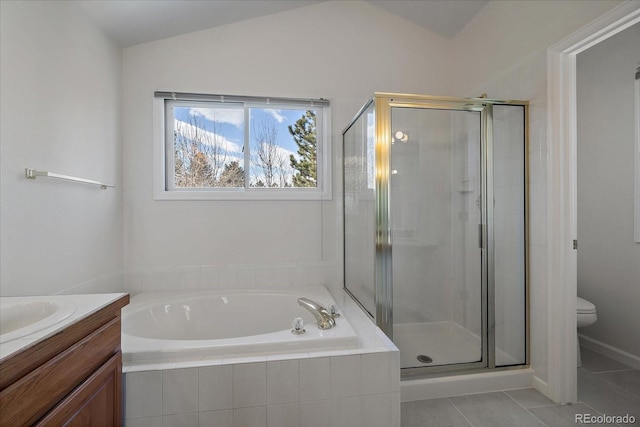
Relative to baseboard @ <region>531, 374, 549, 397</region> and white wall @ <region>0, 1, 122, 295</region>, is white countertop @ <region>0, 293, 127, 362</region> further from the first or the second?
baseboard @ <region>531, 374, 549, 397</region>

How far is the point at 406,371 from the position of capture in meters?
1.83

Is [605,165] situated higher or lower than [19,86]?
lower

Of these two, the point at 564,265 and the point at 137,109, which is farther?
the point at 137,109

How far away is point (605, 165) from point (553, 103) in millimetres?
1084

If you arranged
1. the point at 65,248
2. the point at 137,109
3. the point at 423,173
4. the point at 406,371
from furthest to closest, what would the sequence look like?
the point at 137,109 < the point at 423,173 < the point at 406,371 < the point at 65,248

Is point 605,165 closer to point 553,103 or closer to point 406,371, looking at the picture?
point 553,103

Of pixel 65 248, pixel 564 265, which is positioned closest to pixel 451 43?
pixel 564 265

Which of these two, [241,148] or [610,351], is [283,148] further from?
[610,351]

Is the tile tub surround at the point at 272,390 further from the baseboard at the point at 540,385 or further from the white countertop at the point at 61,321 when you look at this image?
the baseboard at the point at 540,385

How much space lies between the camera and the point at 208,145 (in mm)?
2451

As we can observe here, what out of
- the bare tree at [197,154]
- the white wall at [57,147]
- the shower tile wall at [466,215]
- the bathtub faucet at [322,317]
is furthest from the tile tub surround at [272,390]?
the bare tree at [197,154]

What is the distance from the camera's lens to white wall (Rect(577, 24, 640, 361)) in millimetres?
2160

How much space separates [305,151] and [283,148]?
185 mm

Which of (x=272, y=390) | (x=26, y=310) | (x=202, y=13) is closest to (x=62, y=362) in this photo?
(x=26, y=310)
